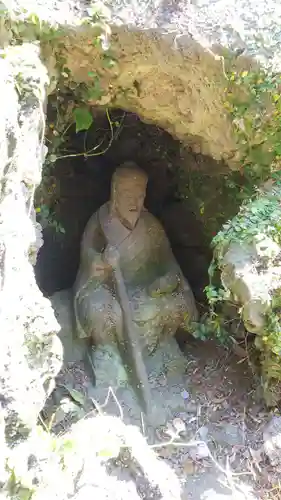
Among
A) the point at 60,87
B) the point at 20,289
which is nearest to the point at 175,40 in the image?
the point at 60,87

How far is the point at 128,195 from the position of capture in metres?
3.01

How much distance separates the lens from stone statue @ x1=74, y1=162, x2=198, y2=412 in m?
2.80

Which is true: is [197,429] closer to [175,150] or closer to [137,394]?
[137,394]

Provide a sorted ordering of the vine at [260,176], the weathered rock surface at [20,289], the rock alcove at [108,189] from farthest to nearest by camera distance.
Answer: the rock alcove at [108,189]
the vine at [260,176]
the weathered rock surface at [20,289]

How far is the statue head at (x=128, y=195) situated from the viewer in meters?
3.01

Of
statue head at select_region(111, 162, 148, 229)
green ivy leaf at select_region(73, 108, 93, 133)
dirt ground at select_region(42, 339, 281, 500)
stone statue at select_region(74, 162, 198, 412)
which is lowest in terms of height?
dirt ground at select_region(42, 339, 281, 500)

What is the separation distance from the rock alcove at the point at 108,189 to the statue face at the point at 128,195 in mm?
323

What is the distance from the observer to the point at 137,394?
8.77 feet

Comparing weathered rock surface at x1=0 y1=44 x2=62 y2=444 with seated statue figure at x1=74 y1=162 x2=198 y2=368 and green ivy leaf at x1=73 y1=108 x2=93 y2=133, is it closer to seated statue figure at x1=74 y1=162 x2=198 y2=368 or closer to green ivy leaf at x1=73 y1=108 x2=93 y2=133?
green ivy leaf at x1=73 y1=108 x2=93 y2=133

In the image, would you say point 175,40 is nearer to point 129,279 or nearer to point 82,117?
point 82,117

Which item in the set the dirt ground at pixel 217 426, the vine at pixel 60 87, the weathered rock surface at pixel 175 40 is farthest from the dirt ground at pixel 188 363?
the weathered rock surface at pixel 175 40

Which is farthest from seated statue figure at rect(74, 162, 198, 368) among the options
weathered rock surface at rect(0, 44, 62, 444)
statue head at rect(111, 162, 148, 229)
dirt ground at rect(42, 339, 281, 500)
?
weathered rock surface at rect(0, 44, 62, 444)

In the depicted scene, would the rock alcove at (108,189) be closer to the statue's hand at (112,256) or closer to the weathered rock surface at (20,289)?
the statue's hand at (112,256)

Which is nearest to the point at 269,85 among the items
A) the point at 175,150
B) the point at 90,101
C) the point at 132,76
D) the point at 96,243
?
the point at 132,76
